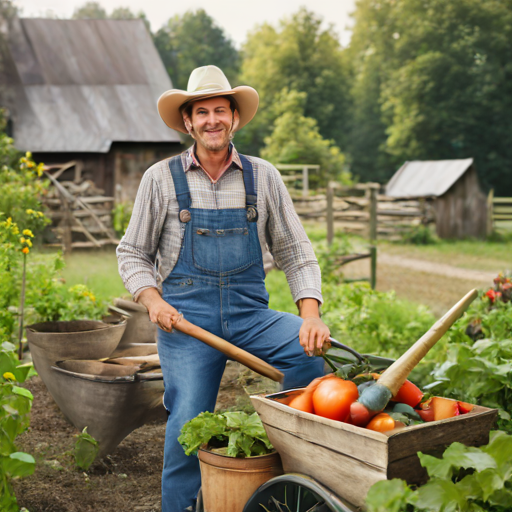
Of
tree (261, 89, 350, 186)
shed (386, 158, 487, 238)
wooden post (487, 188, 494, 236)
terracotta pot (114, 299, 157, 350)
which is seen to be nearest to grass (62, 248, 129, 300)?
terracotta pot (114, 299, 157, 350)

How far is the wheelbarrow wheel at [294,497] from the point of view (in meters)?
1.85

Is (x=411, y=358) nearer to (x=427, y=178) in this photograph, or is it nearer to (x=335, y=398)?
(x=335, y=398)

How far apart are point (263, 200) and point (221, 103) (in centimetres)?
46

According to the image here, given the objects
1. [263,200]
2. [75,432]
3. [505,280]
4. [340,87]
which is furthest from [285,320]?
[340,87]

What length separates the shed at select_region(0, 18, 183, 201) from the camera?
48.1 feet

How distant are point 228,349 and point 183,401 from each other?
31 cm

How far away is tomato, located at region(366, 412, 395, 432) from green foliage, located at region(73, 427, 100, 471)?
2.01 meters

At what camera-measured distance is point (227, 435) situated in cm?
232

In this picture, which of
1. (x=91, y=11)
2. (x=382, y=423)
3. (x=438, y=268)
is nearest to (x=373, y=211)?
(x=438, y=268)

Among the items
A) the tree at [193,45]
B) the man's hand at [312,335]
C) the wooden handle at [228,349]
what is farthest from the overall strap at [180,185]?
the tree at [193,45]

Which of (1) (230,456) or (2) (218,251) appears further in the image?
(2) (218,251)

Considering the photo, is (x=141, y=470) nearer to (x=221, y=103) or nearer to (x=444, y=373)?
(x=444, y=373)

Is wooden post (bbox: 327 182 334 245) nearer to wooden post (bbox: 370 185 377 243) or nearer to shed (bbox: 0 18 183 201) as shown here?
wooden post (bbox: 370 185 377 243)

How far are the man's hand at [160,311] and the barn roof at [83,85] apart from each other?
12.4 meters
